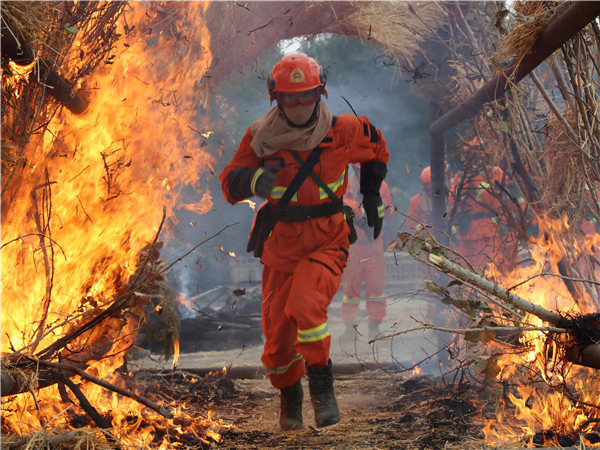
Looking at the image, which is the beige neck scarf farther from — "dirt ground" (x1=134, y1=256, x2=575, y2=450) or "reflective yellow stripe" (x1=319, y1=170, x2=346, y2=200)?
"dirt ground" (x1=134, y1=256, x2=575, y2=450)

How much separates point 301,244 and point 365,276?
481cm

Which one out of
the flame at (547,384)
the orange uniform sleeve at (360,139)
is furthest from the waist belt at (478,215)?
the orange uniform sleeve at (360,139)

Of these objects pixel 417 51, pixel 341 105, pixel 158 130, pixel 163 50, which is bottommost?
pixel 158 130

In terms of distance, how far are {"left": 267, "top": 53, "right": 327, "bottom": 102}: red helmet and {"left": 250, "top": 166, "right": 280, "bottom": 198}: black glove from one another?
55 centimetres

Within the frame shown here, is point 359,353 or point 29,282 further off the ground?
point 29,282

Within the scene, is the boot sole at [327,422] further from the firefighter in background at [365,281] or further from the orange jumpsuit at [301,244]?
the firefighter in background at [365,281]

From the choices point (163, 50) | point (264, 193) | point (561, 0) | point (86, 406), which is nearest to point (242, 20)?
point (163, 50)

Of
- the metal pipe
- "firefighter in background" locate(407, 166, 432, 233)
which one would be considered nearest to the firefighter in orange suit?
the metal pipe

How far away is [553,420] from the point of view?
3621 millimetres

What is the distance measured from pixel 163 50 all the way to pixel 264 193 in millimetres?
2148

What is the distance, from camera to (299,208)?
392 cm

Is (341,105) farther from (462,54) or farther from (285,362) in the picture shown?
(285,362)

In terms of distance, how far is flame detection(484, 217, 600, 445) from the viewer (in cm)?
345

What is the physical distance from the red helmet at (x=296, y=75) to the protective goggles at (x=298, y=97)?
0.11ft
